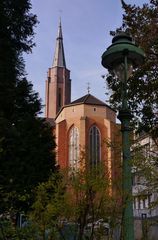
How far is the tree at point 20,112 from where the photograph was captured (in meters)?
15.9

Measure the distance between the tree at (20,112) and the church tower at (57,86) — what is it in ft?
246

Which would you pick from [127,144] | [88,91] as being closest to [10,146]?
[127,144]

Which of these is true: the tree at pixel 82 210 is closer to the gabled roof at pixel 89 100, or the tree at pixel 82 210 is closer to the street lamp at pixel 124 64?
the street lamp at pixel 124 64

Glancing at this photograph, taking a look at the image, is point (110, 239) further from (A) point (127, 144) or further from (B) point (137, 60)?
(B) point (137, 60)

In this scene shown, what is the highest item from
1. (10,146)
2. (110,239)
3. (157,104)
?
(157,104)

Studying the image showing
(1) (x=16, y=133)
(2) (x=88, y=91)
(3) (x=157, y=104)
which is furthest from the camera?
(2) (x=88, y=91)

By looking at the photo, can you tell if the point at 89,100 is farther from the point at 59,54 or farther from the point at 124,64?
the point at 124,64

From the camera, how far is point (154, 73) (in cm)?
1443

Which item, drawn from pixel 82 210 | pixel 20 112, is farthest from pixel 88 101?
Result: pixel 82 210

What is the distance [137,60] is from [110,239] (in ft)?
9.19

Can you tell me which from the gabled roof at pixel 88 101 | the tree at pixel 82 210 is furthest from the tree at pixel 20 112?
the gabled roof at pixel 88 101

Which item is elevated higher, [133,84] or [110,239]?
[133,84]

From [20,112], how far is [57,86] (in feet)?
264

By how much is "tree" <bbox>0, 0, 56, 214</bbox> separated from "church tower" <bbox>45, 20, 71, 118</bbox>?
74.9 m
